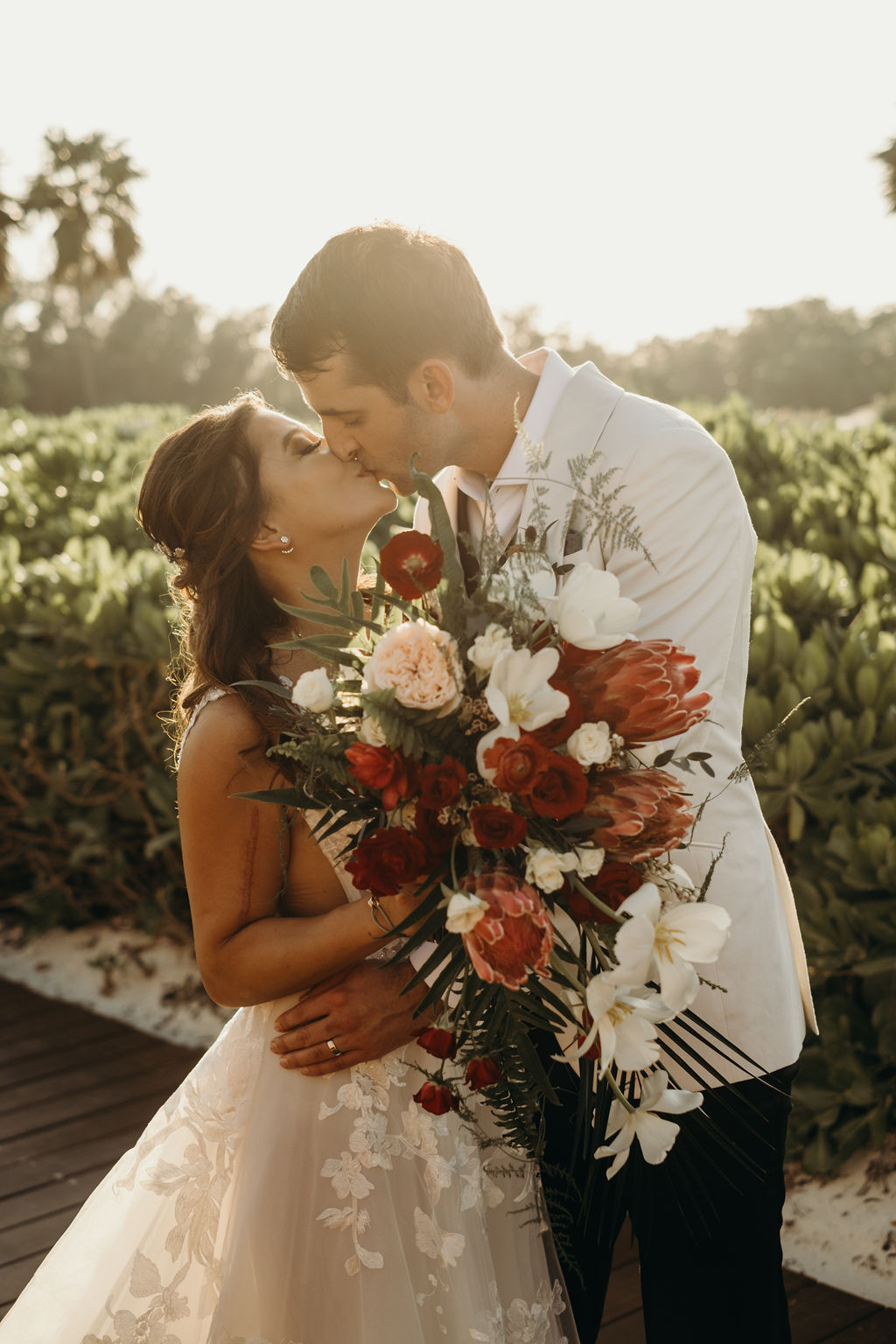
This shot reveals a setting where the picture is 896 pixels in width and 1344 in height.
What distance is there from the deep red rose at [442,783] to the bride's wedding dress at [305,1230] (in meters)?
0.86

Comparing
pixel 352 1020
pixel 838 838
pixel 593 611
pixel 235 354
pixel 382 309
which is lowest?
pixel 235 354

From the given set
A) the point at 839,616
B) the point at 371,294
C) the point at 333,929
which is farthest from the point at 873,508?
the point at 333,929

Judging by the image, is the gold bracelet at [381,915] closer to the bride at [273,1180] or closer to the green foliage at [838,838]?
the bride at [273,1180]

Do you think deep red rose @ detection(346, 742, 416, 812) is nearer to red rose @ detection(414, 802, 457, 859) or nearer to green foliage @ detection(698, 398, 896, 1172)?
red rose @ detection(414, 802, 457, 859)

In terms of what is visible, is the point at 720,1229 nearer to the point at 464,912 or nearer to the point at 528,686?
the point at 464,912

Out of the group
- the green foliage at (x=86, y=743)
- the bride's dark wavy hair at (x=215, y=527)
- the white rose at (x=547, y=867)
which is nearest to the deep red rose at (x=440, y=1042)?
the white rose at (x=547, y=867)

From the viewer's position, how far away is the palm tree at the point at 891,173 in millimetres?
20422

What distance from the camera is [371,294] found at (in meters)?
2.51

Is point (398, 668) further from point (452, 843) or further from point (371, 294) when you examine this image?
point (371, 294)

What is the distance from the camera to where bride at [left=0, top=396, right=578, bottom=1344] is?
2180 millimetres

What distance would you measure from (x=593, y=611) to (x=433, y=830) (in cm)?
36

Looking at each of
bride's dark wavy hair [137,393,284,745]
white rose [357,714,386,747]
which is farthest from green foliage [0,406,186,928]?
white rose [357,714,386,747]

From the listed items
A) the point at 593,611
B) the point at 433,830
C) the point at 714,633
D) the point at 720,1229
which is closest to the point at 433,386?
the point at 714,633

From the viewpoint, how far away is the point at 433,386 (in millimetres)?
2590
